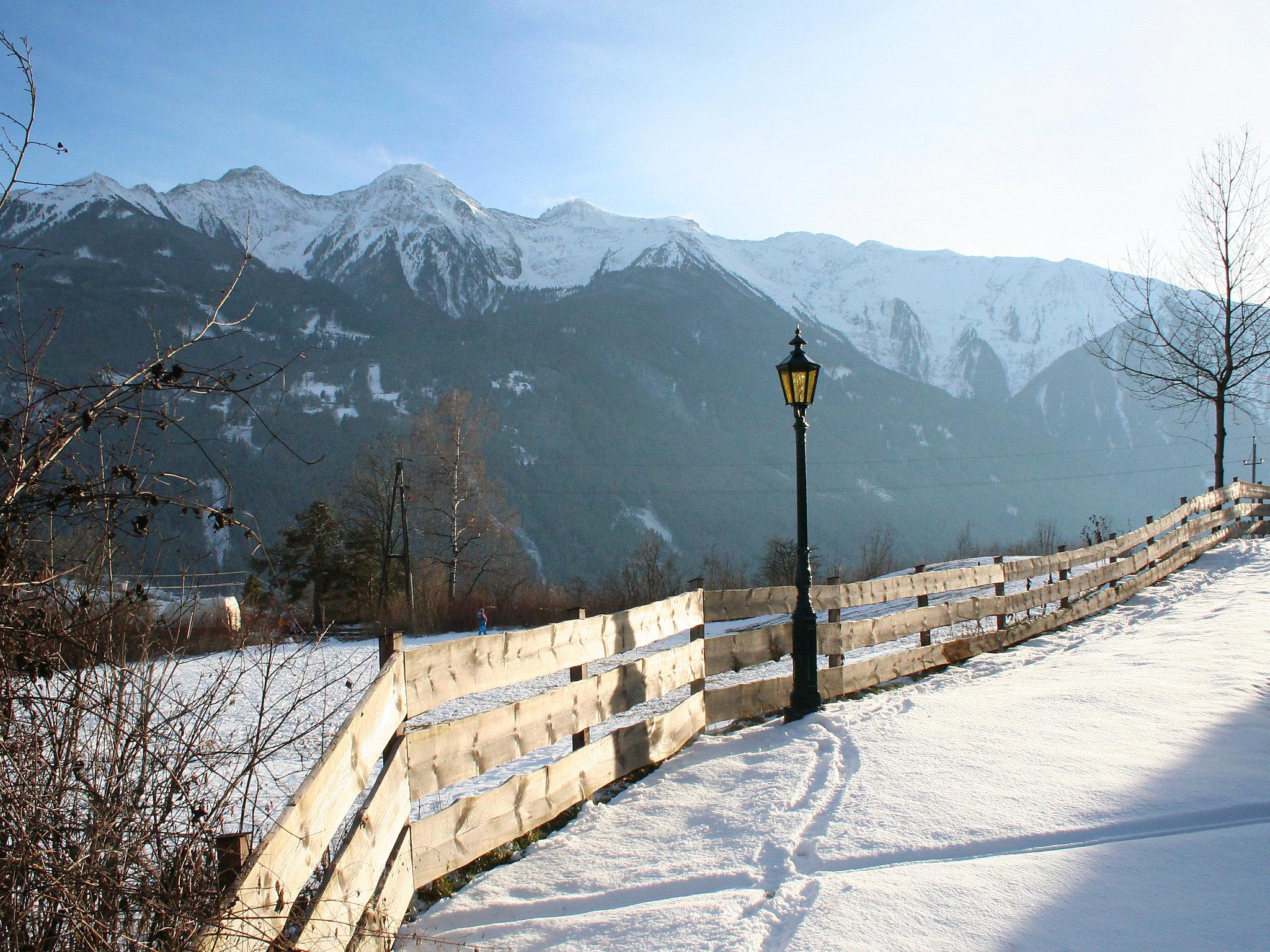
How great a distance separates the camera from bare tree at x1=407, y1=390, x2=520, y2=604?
35469 millimetres

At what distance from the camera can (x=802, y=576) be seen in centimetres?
661

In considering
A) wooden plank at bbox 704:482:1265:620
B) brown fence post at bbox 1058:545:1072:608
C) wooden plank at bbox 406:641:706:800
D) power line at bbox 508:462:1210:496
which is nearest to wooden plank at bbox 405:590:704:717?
wooden plank at bbox 406:641:706:800

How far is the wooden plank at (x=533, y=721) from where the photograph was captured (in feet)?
11.0

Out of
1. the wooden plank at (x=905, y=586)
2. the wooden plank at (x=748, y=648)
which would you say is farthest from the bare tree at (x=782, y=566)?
the wooden plank at (x=748, y=648)

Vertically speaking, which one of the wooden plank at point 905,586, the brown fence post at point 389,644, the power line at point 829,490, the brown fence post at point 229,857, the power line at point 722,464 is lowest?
the wooden plank at point 905,586

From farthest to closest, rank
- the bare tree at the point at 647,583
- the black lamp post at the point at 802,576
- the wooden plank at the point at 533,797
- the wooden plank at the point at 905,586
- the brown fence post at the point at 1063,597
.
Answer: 1. the bare tree at the point at 647,583
2. the brown fence post at the point at 1063,597
3. the black lamp post at the point at 802,576
4. the wooden plank at the point at 905,586
5. the wooden plank at the point at 533,797

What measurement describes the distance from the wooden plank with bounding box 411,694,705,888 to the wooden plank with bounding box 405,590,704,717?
48 centimetres

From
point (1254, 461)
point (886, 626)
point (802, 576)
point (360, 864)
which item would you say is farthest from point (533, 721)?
point (1254, 461)

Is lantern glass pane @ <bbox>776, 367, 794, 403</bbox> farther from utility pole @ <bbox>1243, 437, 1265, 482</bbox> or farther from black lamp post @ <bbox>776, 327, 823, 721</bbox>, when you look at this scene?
utility pole @ <bbox>1243, 437, 1265, 482</bbox>

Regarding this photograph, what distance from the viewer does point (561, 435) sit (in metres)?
135

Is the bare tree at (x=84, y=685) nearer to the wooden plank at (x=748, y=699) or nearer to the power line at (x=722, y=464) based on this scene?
the wooden plank at (x=748, y=699)

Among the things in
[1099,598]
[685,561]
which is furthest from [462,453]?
[685,561]

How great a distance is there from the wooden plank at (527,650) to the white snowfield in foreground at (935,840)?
33.2 inches

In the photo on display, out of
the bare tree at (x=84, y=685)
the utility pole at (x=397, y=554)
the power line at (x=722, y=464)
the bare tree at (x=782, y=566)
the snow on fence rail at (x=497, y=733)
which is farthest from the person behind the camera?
the power line at (x=722, y=464)
